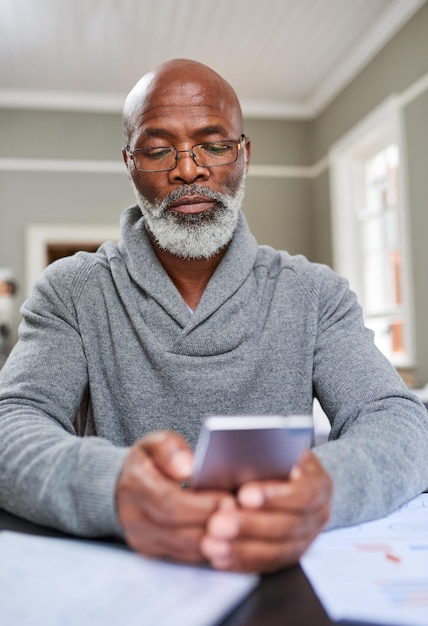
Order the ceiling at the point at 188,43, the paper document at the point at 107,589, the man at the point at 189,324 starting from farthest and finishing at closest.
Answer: the ceiling at the point at 188,43
the man at the point at 189,324
the paper document at the point at 107,589

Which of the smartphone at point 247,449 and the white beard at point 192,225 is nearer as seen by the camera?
the smartphone at point 247,449

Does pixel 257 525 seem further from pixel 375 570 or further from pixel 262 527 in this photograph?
pixel 375 570

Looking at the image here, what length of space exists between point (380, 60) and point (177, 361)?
12.5ft

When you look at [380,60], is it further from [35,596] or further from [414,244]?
[35,596]

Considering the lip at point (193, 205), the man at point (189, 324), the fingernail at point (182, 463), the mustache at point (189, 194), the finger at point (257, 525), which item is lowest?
the finger at point (257, 525)

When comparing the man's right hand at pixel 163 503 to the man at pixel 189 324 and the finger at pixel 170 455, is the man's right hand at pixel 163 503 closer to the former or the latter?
the finger at pixel 170 455

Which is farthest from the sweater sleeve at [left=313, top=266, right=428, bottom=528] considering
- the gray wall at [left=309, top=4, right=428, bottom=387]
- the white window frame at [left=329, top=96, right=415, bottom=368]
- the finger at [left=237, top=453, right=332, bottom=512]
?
the white window frame at [left=329, top=96, right=415, bottom=368]

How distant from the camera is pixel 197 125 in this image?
3.71ft

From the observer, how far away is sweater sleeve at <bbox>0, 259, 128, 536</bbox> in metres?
0.62

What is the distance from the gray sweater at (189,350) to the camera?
969 mm

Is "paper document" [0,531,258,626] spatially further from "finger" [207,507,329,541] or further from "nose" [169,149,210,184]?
"nose" [169,149,210,184]

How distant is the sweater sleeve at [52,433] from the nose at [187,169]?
255 millimetres

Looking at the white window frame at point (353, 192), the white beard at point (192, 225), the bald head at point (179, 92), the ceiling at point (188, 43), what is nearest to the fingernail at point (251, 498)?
the white beard at point (192, 225)

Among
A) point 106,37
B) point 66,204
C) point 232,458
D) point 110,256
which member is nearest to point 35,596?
point 232,458
